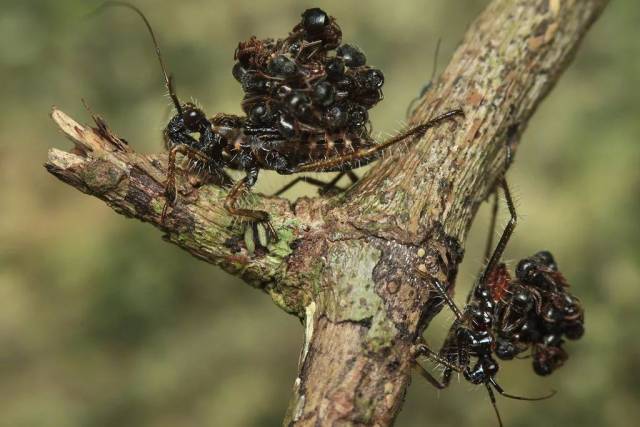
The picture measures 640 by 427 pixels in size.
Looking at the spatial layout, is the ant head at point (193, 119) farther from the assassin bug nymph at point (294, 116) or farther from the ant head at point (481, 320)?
the ant head at point (481, 320)

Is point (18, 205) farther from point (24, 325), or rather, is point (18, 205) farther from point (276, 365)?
point (276, 365)

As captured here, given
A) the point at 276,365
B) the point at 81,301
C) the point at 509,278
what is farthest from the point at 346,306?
the point at 81,301

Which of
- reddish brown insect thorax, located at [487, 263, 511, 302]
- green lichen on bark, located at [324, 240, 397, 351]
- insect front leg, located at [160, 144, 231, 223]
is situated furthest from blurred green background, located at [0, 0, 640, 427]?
green lichen on bark, located at [324, 240, 397, 351]

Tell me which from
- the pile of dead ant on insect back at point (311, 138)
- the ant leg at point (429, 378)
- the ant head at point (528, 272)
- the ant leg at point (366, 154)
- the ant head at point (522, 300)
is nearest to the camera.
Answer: the pile of dead ant on insect back at point (311, 138)

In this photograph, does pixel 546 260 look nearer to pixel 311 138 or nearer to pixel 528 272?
pixel 528 272

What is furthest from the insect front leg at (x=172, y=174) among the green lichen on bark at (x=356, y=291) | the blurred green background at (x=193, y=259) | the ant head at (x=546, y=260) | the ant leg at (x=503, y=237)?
the blurred green background at (x=193, y=259)

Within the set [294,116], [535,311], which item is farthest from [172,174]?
[535,311]

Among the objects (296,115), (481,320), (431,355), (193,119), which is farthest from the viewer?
(481,320)
